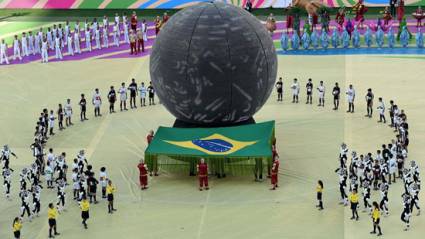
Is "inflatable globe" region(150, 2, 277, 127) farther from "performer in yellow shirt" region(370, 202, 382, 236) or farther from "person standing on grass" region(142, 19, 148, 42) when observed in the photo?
"person standing on grass" region(142, 19, 148, 42)

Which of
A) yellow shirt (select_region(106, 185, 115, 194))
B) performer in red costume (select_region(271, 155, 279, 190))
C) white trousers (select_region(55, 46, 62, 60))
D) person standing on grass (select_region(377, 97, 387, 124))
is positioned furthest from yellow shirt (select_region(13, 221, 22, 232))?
white trousers (select_region(55, 46, 62, 60))

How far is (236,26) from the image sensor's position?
112 ft

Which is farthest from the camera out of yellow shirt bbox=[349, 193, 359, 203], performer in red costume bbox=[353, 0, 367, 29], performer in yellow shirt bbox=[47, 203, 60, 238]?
performer in red costume bbox=[353, 0, 367, 29]

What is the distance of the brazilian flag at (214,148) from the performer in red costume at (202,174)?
0.47 meters

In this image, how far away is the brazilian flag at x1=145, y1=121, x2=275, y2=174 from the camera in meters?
34.0

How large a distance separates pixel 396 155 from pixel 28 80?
66.9 ft

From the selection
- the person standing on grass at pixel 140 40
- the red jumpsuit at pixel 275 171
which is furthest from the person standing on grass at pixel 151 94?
the red jumpsuit at pixel 275 171

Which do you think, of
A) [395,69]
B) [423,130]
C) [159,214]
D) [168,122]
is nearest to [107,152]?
[168,122]

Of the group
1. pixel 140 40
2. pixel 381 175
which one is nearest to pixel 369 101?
pixel 381 175

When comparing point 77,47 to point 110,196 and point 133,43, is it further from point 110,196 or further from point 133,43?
point 110,196

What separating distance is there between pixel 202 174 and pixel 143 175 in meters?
2.00

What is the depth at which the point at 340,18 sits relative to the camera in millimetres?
53281

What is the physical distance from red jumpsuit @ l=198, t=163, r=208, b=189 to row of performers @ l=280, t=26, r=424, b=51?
1914cm

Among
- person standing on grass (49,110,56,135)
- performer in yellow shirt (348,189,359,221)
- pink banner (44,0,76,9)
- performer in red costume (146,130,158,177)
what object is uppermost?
pink banner (44,0,76,9)
